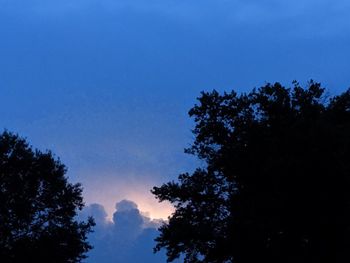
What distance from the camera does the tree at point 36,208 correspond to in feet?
137

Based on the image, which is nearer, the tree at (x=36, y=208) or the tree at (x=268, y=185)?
the tree at (x=268, y=185)

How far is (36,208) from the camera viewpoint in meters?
43.9

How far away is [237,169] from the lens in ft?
129

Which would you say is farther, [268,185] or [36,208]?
[36,208]

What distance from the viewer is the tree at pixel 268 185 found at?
110ft

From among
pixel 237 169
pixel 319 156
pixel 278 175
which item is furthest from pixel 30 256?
pixel 319 156

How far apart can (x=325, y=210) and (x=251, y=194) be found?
5682 millimetres

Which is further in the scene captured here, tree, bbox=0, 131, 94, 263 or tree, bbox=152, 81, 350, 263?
tree, bbox=0, 131, 94, 263

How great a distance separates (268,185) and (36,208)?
62.7 ft

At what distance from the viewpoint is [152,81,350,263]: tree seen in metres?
33.5

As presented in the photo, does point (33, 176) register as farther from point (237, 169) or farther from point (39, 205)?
point (237, 169)

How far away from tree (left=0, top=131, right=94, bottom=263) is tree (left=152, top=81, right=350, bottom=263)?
7.79 metres

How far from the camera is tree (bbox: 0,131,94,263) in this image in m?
41.8

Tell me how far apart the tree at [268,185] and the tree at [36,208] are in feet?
25.5
